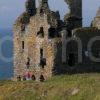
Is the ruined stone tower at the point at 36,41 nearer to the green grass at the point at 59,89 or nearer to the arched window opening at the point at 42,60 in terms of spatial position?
the arched window opening at the point at 42,60

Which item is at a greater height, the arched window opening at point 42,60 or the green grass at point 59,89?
the arched window opening at point 42,60

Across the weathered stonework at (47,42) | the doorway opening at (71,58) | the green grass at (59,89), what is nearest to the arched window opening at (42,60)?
the weathered stonework at (47,42)

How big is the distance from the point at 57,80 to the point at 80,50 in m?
7.96

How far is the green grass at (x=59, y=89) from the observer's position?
5631cm

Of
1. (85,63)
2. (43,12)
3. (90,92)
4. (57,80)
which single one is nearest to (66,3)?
(43,12)

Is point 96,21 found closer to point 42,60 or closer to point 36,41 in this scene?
point 36,41

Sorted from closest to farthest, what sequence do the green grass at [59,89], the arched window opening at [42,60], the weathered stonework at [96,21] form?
1. the green grass at [59,89]
2. the arched window opening at [42,60]
3. the weathered stonework at [96,21]

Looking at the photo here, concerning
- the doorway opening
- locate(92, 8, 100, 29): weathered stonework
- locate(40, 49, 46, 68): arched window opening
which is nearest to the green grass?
the doorway opening

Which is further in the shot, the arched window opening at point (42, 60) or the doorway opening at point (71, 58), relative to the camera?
the arched window opening at point (42, 60)

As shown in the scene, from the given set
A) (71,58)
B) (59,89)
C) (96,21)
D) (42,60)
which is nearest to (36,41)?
(42,60)

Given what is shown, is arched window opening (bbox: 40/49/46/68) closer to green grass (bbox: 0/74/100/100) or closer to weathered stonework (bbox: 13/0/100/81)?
weathered stonework (bbox: 13/0/100/81)

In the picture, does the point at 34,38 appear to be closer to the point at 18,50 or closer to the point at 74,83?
the point at 18,50

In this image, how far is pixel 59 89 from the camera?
5922 centimetres

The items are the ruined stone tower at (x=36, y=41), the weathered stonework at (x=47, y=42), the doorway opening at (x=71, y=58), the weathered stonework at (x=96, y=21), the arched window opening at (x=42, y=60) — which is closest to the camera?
the weathered stonework at (x=47, y=42)
